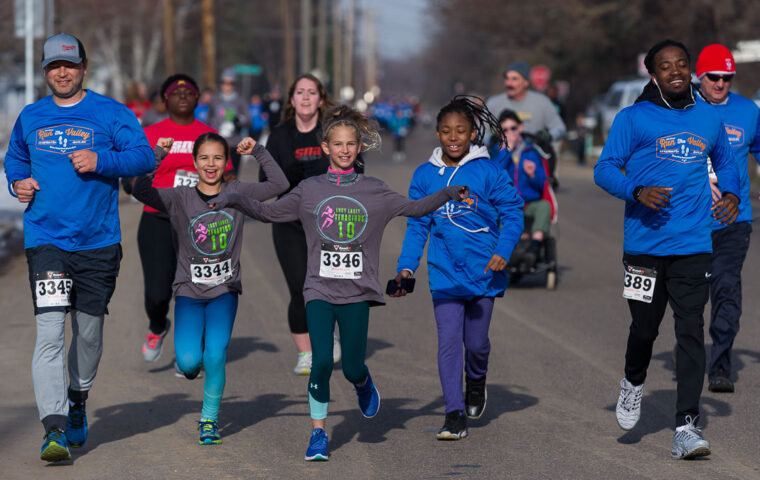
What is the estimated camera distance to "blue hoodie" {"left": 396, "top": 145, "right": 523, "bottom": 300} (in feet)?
23.6

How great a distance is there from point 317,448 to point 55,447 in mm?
1271

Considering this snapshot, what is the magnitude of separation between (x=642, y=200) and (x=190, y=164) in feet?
11.4

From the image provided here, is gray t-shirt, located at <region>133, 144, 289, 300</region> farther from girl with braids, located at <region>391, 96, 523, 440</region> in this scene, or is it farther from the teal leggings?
girl with braids, located at <region>391, 96, 523, 440</region>

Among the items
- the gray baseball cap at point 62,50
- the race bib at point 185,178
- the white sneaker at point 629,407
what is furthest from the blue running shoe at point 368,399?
the race bib at point 185,178

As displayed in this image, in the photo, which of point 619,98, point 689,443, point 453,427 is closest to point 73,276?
point 453,427

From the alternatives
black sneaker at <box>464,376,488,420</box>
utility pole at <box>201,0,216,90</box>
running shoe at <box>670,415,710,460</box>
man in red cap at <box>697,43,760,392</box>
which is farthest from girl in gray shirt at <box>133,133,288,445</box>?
utility pole at <box>201,0,216,90</box>

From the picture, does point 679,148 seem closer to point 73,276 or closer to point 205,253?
point 205,253

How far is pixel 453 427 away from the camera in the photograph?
23.3 feet

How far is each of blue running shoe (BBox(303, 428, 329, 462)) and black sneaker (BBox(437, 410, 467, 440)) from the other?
75 centimetres

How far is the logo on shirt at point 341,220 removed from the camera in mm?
6727

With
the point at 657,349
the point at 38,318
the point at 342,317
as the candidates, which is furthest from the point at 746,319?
the point at 38,318

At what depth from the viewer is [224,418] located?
306 inches

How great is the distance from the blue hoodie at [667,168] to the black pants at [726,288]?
1.79 meters

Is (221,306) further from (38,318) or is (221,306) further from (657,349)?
(657,349)
